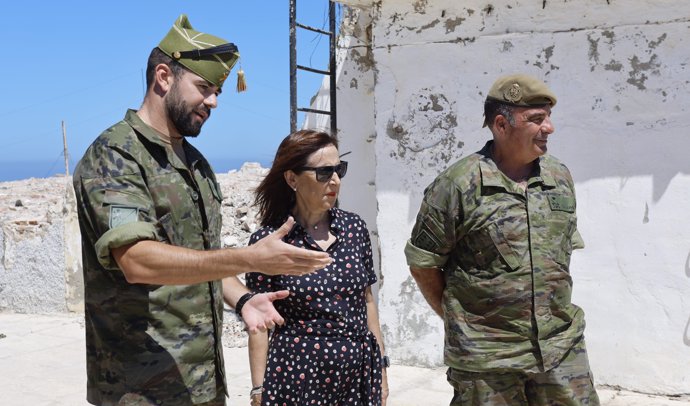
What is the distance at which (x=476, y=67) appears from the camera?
18.7 ft

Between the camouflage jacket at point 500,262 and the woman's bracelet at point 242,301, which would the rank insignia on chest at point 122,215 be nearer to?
the woman's bracelet at point 242,301

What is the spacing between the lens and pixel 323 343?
9.98 ft

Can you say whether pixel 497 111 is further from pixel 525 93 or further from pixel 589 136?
pixel 589 136

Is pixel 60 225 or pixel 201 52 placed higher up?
pixel 201 52

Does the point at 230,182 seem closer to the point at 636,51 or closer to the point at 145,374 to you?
the point at 636,51

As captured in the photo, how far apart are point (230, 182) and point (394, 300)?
25.8 ft

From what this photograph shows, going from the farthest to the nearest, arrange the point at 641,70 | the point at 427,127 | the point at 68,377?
the point at 68,377 → the point at 427,127 → the point at 641,70

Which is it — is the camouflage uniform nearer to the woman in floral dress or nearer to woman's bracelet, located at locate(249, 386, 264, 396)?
the woman in floral dress

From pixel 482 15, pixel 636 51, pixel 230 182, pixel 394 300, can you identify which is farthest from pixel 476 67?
pixel 230 182

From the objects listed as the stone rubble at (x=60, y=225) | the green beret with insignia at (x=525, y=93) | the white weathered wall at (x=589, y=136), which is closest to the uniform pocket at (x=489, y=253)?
the green beret with insignia at (x=525, y=93)

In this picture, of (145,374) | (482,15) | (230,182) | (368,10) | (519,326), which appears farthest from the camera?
(230,182)

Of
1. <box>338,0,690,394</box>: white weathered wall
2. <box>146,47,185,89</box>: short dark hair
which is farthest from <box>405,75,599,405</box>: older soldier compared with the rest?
<box>338,0,690,394</box>: white weathered wall

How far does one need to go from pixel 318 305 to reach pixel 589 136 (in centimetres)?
304

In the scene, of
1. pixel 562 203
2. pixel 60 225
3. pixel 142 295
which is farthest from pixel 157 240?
pixel 60 225
